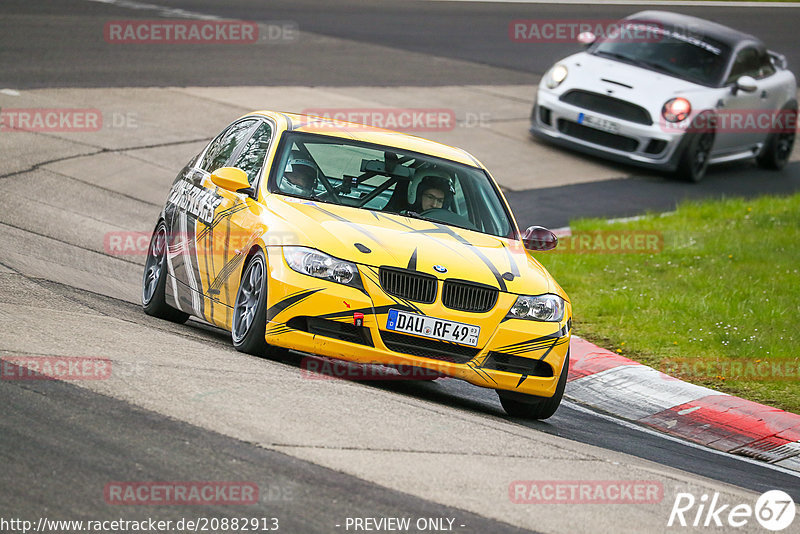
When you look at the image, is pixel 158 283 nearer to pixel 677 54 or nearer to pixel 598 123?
pixel 598 123

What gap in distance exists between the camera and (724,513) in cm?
608

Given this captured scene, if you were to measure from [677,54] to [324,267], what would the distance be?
13711mm

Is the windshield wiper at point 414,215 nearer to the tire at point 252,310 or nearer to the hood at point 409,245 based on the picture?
the hood at point 409,245

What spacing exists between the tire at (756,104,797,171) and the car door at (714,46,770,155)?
0.47 m

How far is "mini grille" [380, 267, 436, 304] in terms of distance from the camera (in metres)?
7.55

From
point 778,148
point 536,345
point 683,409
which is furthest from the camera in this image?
point 778,148

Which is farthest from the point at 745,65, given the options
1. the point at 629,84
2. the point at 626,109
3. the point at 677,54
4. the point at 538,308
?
the point at 538,308

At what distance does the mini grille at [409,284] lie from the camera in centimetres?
755

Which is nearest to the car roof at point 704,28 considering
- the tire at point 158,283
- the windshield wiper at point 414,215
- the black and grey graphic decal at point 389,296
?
the tire at point 158,283

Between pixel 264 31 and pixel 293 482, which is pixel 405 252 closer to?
pixel 293 482

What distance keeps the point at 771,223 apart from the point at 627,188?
2.97 metres

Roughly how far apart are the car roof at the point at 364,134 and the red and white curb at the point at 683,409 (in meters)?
1.96

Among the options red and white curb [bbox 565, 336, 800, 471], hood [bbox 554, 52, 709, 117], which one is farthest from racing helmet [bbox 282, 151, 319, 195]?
hood [bbox 554, 52, 709, 117]

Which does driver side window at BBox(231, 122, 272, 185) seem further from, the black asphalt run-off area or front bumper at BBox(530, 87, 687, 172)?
front bumper at BBox(530, 87, 687, 172)
